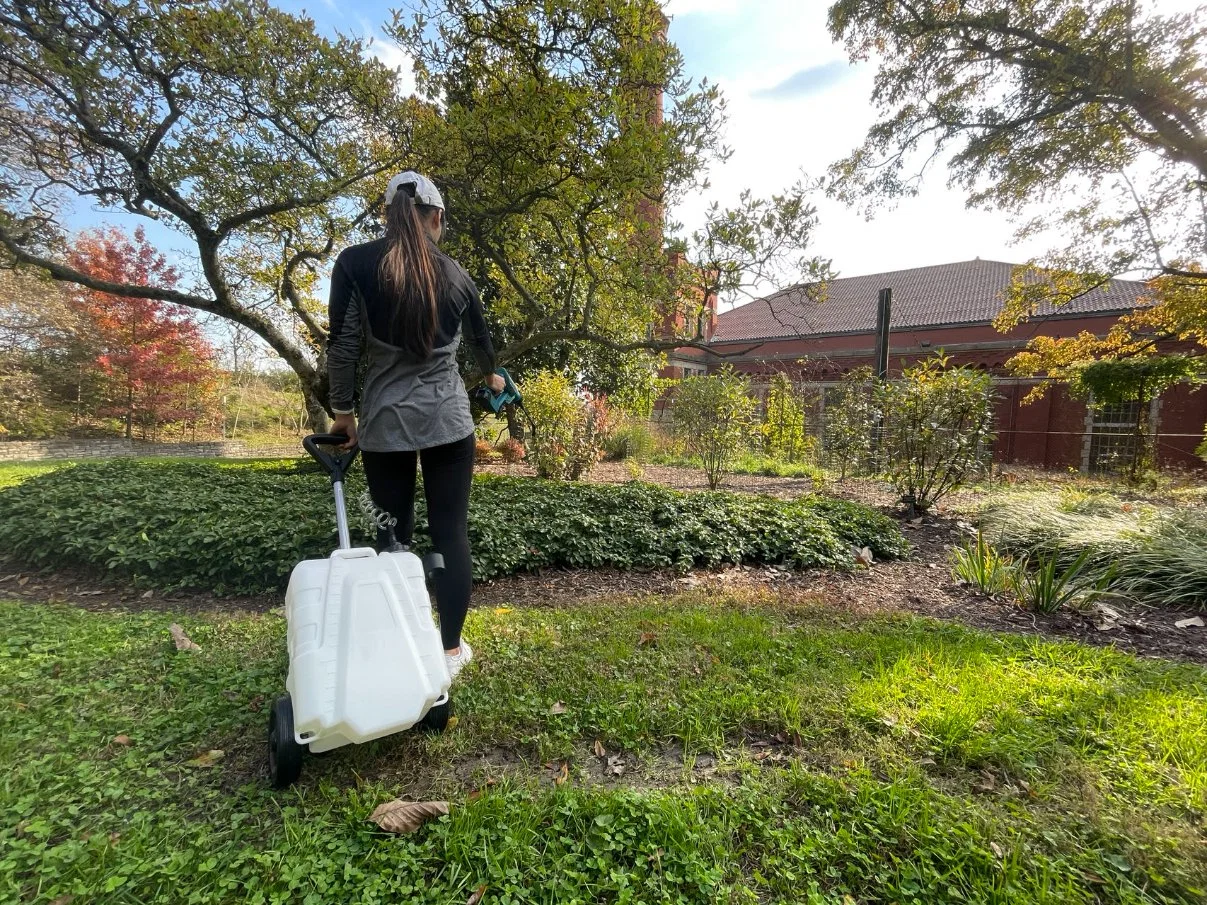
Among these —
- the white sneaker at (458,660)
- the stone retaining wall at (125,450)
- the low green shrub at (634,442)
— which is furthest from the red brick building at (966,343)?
the stone retaining wall at (125,450)

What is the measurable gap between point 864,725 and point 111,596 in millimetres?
4240

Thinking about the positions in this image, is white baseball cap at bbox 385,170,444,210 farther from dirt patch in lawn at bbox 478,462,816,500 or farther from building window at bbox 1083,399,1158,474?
building window at bbox 1083,399,1158,474

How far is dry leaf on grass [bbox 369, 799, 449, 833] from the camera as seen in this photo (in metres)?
1.29

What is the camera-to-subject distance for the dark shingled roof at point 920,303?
44.5 ft

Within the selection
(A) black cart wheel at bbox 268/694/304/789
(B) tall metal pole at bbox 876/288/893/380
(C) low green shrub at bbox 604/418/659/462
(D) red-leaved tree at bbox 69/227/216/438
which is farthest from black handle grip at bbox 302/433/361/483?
(D) red-leaved tree at bbox 69/227/216/438

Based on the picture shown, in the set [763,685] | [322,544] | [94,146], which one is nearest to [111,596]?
[322,544]

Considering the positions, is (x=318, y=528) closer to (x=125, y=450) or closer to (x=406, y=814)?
(x=406, y=814)

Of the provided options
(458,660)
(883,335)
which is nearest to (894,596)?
(458,660)

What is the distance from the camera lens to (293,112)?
4781 mm

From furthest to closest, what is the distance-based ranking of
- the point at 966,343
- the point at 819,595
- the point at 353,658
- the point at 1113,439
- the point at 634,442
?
the point at 966,343, the point at 634,442, the point at 1113,439, the point at 819,595, the point at 353,658

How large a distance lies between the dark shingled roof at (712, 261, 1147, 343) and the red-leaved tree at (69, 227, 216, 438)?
15457 mm

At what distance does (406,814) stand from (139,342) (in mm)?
16417

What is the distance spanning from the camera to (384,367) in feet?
5.86

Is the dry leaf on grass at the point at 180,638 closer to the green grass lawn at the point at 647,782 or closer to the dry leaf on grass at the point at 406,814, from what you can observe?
the green grass lawn at the point at 647,782
